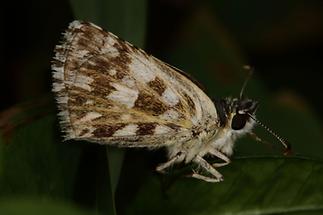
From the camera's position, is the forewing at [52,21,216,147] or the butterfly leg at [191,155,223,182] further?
the forewing at [52,21,216,147]

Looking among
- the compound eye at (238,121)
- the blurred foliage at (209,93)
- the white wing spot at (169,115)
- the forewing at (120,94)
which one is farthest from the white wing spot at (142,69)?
the compound eye at (238,121)

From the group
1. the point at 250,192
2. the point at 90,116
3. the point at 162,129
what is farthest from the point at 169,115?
the point at 250,192

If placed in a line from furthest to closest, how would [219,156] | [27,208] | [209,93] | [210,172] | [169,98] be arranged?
[209,93]
[169,98]
[219,156]
[210,172]
[27,208]

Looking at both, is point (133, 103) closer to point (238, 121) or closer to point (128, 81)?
point (128, 81)

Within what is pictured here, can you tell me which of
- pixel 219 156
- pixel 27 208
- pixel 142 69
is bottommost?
pixel 219 156

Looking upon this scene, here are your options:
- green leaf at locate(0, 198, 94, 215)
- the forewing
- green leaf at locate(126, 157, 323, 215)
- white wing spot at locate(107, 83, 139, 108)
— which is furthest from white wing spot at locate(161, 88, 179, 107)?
green leaf at locate(0, 198, 94, 215)

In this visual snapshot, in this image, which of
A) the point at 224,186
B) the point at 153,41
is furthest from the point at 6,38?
the point at 224,186

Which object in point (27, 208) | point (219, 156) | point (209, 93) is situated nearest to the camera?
point (27, 208)

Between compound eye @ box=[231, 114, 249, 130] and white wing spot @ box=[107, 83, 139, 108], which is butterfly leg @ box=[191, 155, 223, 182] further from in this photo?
white wing spot @ box=[107, 83, 139, 108]
